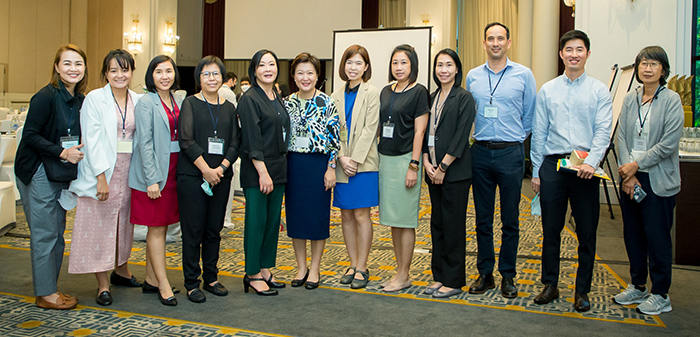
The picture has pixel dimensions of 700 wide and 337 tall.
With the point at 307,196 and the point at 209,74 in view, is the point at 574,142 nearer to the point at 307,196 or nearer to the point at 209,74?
the point at 307,196

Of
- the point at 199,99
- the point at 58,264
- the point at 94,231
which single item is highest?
the point at 199,99

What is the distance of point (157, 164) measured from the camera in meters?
3.30

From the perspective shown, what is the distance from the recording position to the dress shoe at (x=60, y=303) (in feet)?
10.6

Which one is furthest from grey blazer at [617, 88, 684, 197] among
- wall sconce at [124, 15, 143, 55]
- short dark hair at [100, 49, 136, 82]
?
wall sconce at [124, 15, 143, 55]

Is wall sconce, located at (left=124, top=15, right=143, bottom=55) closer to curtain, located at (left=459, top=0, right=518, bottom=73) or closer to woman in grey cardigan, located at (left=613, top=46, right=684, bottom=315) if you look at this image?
curtain, located at (left=459, top=0, right=518, bottom=73)

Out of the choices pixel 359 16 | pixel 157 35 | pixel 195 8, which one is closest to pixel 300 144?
pixel 157 35

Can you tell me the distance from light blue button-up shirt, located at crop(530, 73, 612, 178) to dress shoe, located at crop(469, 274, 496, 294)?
866mm

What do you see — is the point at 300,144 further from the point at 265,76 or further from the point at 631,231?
the point at 631,231

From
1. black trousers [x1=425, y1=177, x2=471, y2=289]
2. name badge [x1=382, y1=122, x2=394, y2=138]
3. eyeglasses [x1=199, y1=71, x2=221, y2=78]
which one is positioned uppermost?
eyeglasses [x1=199, y1=71, x2=221, y2=78]

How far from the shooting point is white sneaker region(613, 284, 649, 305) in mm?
3438

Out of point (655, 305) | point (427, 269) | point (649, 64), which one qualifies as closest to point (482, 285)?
point (427, 269)

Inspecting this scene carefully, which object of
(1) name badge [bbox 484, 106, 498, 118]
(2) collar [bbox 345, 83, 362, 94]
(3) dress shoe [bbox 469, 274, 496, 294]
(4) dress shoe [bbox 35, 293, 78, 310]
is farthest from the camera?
(2) collar [bbox 345, 83, 362, 94]

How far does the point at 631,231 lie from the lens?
3.50m

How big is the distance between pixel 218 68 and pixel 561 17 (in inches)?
357
